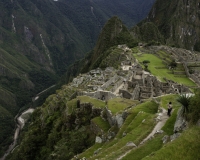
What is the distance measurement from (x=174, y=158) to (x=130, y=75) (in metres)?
50.0

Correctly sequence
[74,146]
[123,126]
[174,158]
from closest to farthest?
[174,158] → [123,126] → [74,146]

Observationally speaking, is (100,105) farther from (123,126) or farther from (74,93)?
(74,93)

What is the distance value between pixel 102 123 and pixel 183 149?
1854 cm

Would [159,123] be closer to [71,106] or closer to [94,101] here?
[94,101]

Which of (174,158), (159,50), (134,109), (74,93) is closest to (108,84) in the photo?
(74,93)

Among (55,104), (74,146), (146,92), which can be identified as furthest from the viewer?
(55,104)

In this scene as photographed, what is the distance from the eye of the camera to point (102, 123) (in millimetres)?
33906

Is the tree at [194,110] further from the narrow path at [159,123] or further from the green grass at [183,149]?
the narrow path at [159,123]

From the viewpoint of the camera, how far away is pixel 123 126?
92.0ft

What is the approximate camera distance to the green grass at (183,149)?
15656mm

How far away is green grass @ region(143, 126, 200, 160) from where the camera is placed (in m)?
15.7

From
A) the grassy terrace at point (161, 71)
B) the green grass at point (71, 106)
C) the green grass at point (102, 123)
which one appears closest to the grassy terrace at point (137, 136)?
the green grass at point (102, 123)

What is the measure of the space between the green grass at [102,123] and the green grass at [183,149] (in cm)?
1605

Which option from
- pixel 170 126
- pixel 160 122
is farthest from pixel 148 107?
pixel 170 126
